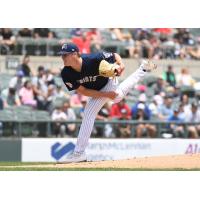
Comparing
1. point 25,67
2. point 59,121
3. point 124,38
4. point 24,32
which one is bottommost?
point 59,121

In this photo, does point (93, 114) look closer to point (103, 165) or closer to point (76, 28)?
point (103, 165)

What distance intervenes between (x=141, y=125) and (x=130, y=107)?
1.32 m

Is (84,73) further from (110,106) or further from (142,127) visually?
(110,106)

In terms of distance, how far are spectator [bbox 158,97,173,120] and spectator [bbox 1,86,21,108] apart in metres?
3.85

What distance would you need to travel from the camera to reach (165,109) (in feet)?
71.0

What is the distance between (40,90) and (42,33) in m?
2.24

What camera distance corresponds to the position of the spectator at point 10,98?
20.5 meters

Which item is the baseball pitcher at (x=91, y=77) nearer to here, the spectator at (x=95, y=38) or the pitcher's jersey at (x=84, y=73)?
the pitcher's jersey at (x=84, y=73)

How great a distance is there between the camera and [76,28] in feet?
76.0

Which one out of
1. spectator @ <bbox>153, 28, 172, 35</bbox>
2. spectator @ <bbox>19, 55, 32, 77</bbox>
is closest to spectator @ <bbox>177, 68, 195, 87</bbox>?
spectator @ <bbox>153, 28, 172, 35</bbox>

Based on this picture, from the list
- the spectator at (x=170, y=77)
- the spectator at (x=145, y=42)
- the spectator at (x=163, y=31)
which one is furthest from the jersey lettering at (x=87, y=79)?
the spectator at (x=163, y=31)

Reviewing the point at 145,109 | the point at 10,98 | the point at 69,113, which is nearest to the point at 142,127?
the point at 145,109

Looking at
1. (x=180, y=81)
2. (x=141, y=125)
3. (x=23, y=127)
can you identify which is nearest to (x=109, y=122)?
(x=141, y=125)

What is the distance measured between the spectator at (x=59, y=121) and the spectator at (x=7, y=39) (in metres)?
2.62
